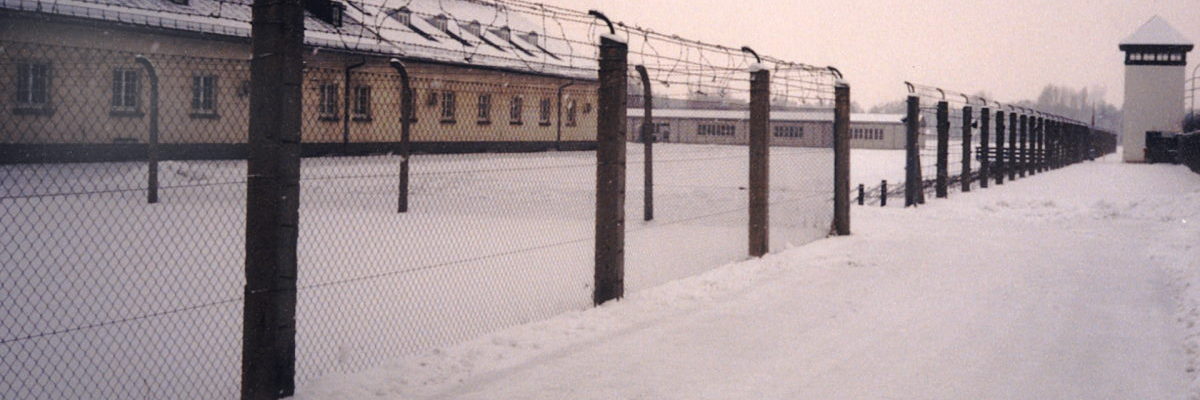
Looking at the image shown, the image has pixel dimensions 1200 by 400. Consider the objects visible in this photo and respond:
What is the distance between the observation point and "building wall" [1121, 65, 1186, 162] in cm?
5600

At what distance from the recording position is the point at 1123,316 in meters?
8.61

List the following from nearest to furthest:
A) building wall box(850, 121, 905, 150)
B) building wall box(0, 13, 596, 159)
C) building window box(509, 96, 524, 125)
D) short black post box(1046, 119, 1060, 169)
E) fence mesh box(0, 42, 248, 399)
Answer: fence mesh box(0, 42, 248, 399) < building wall box(0, 13, 596, 159) < building window box(509, 96, 524, 125) < short black post box(1046, 119, 1060, 169) < building wall box(850, 121, 905, 150)

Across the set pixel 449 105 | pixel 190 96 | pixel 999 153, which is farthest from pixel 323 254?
pixel 449 105

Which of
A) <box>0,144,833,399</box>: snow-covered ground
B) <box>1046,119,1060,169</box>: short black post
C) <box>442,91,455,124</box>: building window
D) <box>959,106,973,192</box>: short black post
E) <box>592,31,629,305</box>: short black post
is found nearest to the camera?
<box>0,144,833,399</box>: snow-covered ground

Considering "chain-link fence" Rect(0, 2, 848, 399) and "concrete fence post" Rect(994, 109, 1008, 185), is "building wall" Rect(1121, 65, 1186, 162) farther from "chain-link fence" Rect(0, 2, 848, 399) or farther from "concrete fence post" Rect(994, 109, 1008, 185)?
"chain-link fence" Rect(0, 2, 848, 399)

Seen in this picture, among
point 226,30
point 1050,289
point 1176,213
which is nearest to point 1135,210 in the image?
point 1176,213

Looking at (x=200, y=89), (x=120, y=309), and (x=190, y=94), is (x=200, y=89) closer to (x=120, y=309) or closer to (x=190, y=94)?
(x=190, y=94)

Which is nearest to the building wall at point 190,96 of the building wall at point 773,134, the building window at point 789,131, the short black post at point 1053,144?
the building wall at point 773,134

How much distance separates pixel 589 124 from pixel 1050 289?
35.3 metres

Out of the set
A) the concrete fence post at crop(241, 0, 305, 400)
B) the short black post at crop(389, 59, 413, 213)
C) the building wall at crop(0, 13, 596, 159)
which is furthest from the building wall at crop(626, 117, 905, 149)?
the concrete fence post at crop(241, 0, 305, 400)

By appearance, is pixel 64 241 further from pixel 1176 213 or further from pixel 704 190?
pixel 1176 213

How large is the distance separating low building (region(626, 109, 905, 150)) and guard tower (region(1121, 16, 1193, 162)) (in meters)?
12.8

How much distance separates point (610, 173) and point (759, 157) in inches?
146

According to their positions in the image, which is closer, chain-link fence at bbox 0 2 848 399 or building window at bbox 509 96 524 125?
chain-link fence at bbox 0 2 848 399
